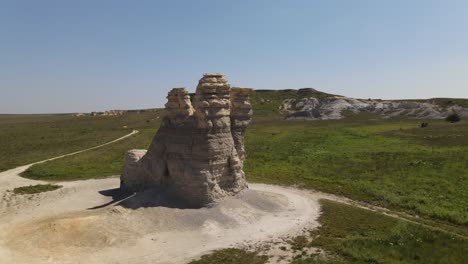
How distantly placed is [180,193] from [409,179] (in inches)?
994

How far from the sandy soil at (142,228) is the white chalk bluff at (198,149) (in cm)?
152

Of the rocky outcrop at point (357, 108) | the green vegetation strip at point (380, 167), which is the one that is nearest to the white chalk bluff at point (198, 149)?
the green vegetation strip at point (380, 167)

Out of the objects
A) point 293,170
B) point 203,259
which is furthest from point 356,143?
point 203,259

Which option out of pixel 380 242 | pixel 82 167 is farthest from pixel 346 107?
pixel 380 242

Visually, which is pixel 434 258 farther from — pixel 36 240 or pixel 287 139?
pixel 287 139

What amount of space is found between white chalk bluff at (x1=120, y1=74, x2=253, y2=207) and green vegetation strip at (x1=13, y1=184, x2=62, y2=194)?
1105 centimetres

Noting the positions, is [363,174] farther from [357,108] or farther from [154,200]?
[357,108]

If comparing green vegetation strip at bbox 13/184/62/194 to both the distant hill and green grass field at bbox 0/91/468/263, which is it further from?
the distant hill

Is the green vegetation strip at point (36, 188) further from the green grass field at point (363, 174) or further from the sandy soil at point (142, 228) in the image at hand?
the green grass field at point (363, 174)

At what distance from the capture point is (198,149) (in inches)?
1126

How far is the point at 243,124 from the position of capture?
33312mm

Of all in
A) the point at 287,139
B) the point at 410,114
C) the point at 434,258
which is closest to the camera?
the point at 434,258

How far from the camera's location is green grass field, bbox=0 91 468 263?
22.3 m

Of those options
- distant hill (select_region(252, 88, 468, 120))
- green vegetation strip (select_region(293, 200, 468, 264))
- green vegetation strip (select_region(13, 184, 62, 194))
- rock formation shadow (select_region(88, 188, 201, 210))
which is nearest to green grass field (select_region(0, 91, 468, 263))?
green vegetation strip (select_region(293, 200, 468, 264))
